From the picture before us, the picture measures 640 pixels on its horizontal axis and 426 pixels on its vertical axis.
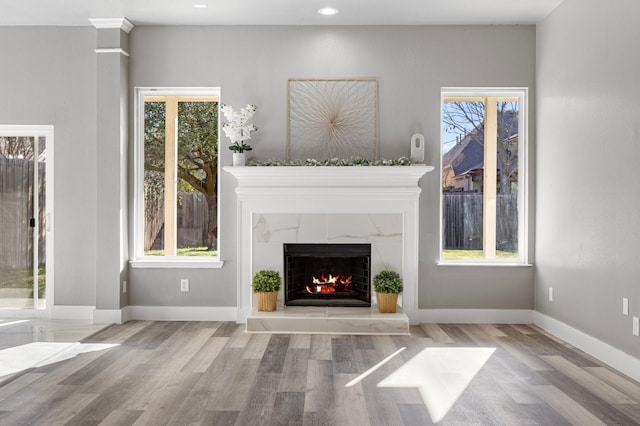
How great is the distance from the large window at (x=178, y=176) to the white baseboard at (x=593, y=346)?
10.8ft

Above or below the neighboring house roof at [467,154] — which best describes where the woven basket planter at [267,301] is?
below

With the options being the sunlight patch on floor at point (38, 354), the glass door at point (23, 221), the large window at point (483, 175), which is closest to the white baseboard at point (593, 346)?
the large window at point (483, 175)

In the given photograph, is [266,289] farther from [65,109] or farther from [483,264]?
[65,109]

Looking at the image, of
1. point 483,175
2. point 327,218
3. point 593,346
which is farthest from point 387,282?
point 593,346

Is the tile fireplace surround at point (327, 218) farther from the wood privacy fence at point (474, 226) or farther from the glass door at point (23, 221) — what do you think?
the glass door at point (23, 221)

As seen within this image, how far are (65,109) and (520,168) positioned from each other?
459cm

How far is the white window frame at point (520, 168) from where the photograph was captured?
557 cm

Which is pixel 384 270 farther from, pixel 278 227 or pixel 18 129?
pixel 18 129

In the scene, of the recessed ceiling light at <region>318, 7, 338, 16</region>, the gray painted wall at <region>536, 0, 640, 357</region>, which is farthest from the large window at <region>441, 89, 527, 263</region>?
the recessed ceiling light at <region>318, 7, 338, 16</region>

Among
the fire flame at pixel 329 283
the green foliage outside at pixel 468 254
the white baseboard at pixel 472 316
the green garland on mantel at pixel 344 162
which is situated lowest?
the white baseboard at pixel 472 316

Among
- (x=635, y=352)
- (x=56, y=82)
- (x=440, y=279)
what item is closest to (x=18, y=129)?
(x=56, y=82)

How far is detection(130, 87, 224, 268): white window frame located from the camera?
5.62m

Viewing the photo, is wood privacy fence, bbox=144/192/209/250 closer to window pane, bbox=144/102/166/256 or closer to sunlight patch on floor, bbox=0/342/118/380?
window pane, bbox=144/102/166/256

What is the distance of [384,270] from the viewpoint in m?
5.46
